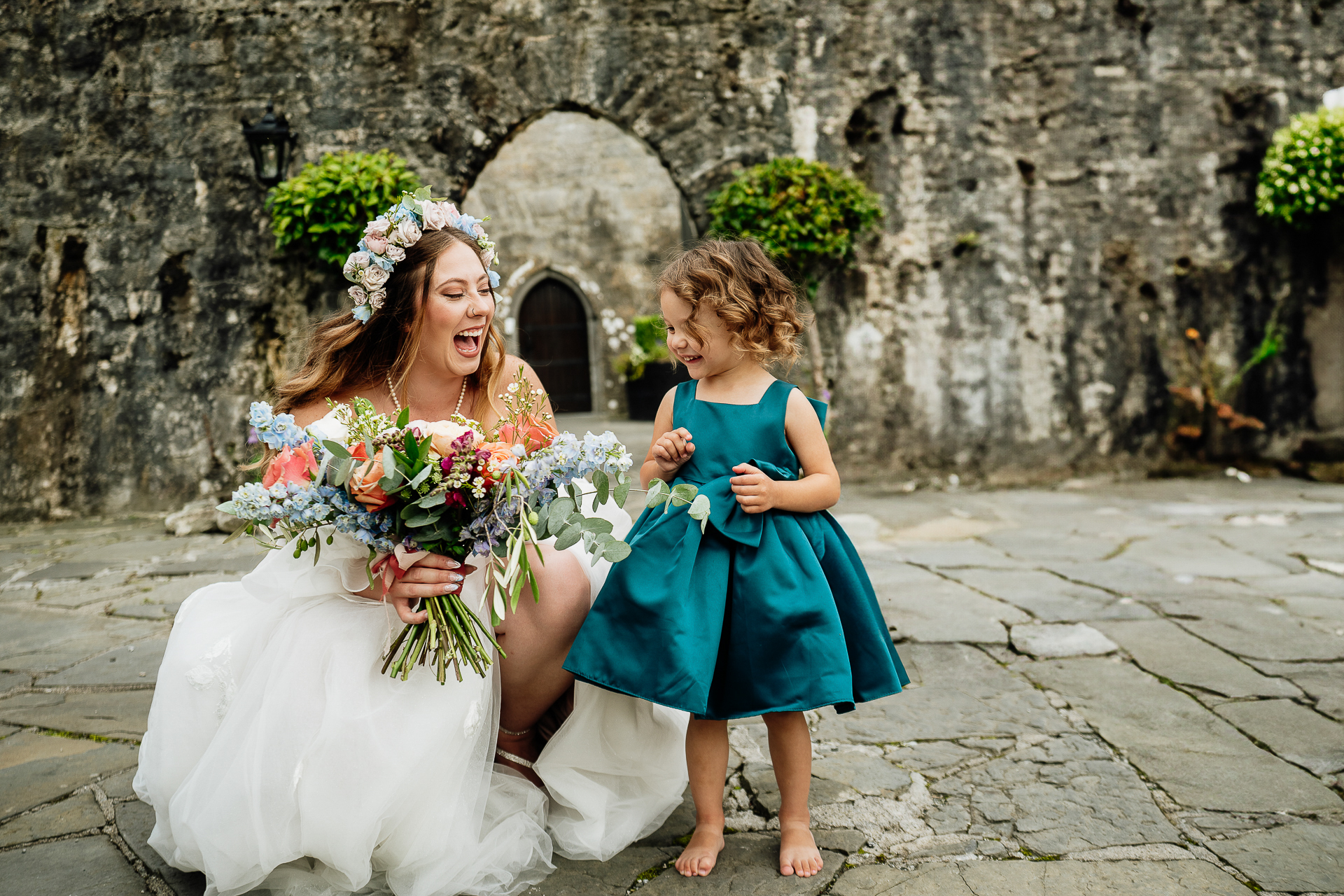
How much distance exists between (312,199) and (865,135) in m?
3.94

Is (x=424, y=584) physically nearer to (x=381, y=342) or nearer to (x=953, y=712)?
(x=381, y=342)

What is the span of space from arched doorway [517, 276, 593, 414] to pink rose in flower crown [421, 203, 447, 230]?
12.6m

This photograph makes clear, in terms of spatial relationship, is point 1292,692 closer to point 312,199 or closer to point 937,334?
point 937,334

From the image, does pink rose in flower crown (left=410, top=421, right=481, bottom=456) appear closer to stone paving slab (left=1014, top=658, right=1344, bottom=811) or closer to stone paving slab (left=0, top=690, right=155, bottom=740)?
stone paving slab (left=0, top=690, right=155, bottom=740)

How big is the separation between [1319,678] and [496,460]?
2811 millimetres

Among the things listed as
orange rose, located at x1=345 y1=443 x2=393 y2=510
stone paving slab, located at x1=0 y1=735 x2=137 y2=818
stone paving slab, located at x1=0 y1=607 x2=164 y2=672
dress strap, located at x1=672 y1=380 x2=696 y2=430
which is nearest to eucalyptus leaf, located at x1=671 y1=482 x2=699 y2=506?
dress strap, located at x1=672 y1=380 x2=696 y2=430

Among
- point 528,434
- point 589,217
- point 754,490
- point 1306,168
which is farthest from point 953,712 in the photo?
point 589,217

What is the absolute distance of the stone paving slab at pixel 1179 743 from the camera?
217 cm

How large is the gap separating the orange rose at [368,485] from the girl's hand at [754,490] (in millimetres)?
725

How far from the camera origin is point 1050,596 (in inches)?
153

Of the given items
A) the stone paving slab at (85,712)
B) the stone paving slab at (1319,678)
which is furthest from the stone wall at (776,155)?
the stone paving slab at (1319,678)

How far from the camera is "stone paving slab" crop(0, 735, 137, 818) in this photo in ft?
7.32

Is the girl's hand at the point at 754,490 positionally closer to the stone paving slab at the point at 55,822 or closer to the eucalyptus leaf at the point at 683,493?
the eucalyptus leaf at the point at 683,493

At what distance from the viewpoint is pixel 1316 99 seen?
6.77 metres
